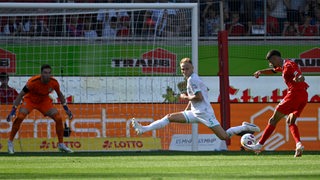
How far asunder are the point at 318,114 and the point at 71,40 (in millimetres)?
6761

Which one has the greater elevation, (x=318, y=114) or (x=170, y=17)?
(x=170, y=17)

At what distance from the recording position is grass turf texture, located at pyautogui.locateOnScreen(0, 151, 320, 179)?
1236 centimetres

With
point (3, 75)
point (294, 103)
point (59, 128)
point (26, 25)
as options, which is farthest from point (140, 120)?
point (294, 103)

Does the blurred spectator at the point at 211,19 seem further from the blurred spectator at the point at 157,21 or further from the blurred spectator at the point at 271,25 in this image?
the blurred spectator at the point at 157,21

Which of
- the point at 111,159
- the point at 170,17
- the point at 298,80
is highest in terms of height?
the point at 170,17

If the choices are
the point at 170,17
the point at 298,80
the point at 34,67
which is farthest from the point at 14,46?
the point at 298,80

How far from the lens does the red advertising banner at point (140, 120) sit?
2141cm

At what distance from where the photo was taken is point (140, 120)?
70.5ft

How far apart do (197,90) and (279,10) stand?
9.45 metres

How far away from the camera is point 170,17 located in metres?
22.1

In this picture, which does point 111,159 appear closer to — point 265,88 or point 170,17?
point 170,17

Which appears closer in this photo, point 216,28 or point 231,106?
point 231,106

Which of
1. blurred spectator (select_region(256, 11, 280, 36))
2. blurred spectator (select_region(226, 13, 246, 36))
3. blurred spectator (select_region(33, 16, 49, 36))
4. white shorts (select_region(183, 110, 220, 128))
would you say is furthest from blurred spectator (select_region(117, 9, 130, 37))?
white shorts (select_region(183, 110, 220, 128))

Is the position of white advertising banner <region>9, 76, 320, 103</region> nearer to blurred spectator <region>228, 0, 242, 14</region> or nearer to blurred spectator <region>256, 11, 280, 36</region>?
blurred spectator <region>228, 0, 242, 14</region>
